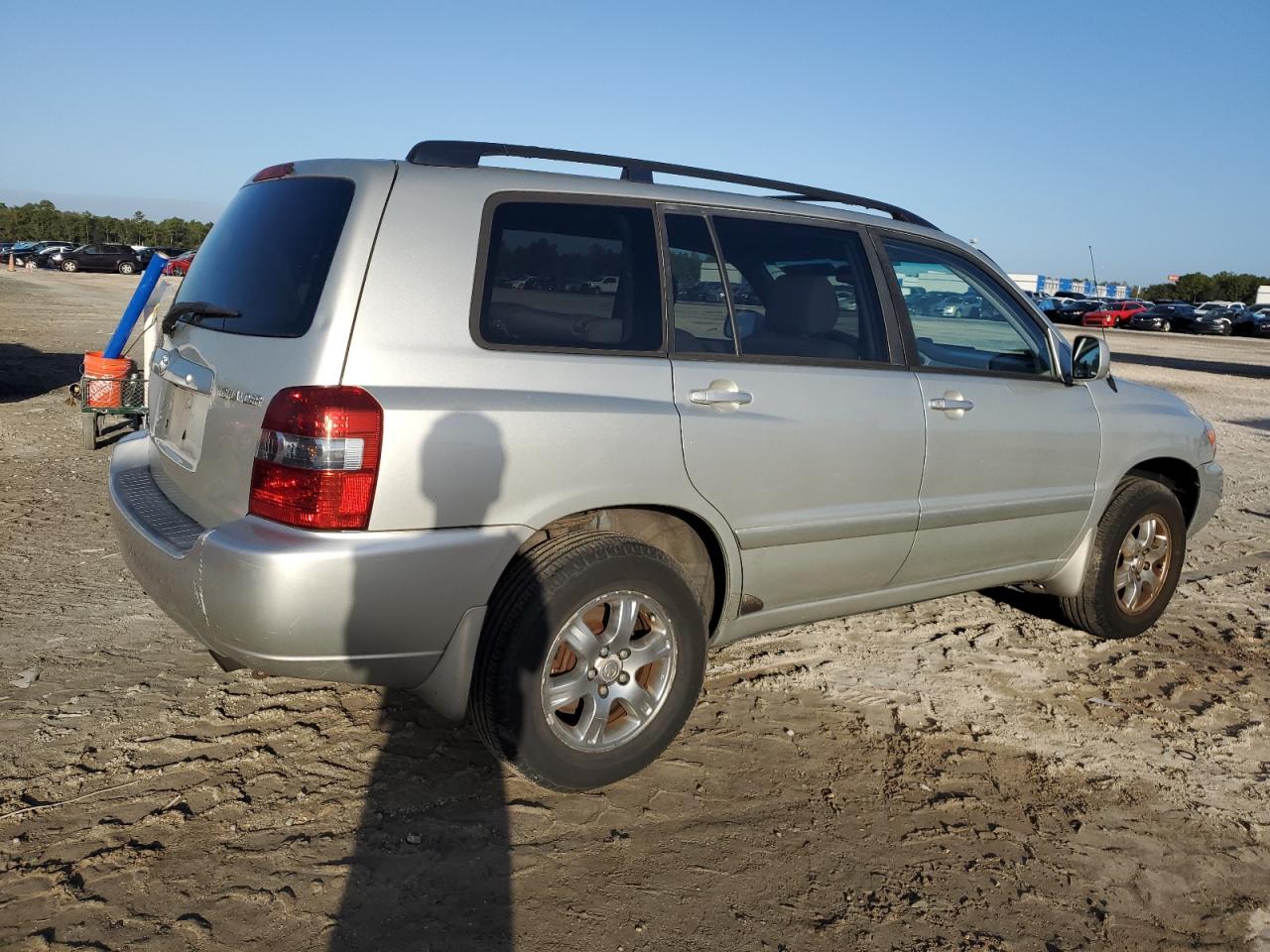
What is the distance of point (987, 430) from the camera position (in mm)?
4191

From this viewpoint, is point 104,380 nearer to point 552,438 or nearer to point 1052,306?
point 552,438

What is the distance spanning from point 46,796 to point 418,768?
1.07 m

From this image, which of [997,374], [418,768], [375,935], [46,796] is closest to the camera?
[375,935]

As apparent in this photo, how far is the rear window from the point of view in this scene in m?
2.99

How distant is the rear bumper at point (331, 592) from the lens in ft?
9.02

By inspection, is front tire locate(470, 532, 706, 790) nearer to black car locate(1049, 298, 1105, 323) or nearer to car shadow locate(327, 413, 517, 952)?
car shadow locate(327, 413, 517, 952)

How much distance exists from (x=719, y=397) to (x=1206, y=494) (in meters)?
3.19

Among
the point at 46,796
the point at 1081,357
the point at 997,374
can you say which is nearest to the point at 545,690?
the point at 46,796

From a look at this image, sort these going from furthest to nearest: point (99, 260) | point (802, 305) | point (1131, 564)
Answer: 1. point (99, 260)
2. point (1131, 564)
3. point (802, 305)

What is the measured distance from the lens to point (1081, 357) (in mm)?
4527

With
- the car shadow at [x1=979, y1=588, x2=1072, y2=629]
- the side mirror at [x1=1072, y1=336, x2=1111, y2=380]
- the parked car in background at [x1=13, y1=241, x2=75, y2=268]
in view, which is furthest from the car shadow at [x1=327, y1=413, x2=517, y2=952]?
the parked car in background at [x1=13, y1=241, x2=75, y2=268]

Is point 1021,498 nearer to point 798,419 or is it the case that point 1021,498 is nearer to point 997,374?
point 997,374

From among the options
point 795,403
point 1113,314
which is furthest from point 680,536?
point 1113,314

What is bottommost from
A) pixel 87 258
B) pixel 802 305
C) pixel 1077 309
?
pixel 87 258
